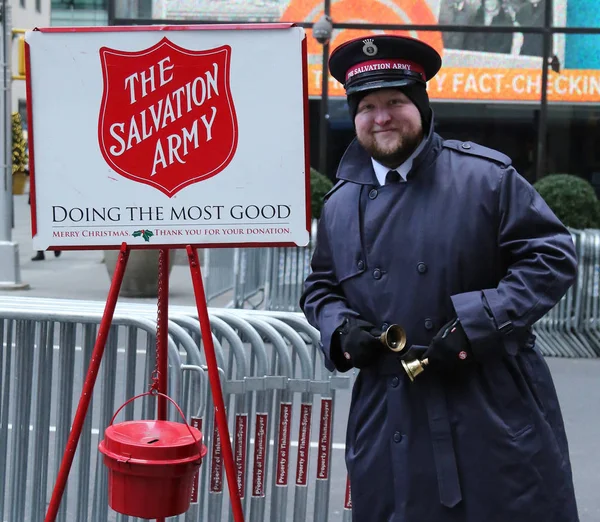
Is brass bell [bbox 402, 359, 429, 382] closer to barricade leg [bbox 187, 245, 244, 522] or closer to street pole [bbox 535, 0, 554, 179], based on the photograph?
barricade leg [bbox 187, 245, 244, 522]

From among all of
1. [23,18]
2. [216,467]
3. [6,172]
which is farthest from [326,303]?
[23,18]

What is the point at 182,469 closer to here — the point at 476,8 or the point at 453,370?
the point at 453,370

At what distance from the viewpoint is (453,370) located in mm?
2701

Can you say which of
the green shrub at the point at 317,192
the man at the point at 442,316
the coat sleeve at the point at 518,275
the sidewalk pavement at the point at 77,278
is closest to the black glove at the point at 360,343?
the man at the point at 442,316

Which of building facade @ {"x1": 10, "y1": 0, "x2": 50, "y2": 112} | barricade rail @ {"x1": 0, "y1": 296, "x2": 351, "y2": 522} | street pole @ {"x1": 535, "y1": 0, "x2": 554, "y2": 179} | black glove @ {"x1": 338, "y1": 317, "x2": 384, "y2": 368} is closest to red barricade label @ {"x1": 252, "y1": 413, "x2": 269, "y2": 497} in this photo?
barricade rail @ {"x1": 0, "y1": 296, "x2": 351, "y2": 522}

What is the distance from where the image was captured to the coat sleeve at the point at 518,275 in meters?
2.61

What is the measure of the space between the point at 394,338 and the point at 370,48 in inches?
31.8

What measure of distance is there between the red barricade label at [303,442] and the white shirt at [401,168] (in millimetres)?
1176

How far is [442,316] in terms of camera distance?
273cm

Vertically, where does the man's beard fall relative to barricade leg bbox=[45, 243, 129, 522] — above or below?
above

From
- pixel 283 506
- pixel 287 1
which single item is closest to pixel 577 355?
pixel 283 506

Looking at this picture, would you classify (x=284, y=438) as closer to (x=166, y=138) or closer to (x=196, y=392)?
(x=196, y=392)

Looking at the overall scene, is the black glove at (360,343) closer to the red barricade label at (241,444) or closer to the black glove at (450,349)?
the black glove at (450,349)

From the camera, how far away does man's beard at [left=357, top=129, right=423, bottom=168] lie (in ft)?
9.10
